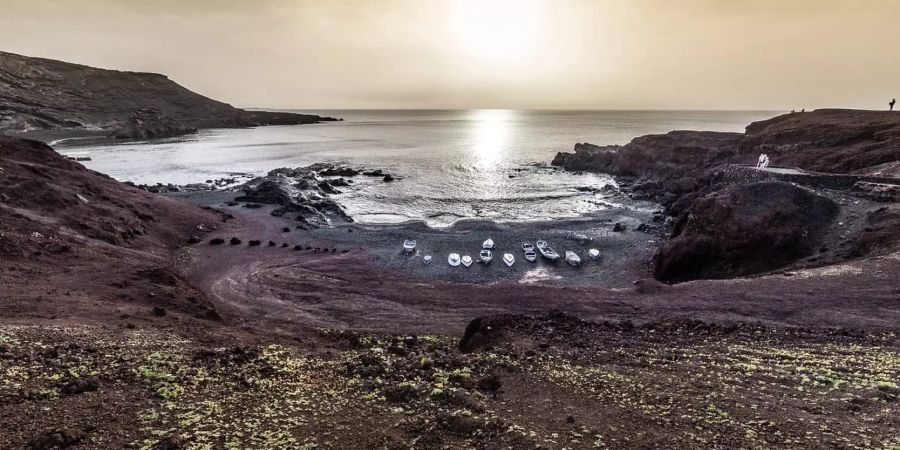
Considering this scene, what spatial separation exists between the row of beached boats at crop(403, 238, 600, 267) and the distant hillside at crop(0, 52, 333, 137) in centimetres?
14554

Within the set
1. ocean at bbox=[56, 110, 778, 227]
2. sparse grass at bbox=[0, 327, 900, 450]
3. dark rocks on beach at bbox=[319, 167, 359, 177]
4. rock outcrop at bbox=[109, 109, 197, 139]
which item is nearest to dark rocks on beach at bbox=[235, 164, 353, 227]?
ocean at bbox=[56, 110, 778, 227]

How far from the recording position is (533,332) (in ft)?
63.2

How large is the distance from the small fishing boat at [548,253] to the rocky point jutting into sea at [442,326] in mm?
633

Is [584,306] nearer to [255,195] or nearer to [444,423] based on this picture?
[444,423]

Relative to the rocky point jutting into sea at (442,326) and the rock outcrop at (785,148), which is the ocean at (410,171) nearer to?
the rock outcrop at (785,148)

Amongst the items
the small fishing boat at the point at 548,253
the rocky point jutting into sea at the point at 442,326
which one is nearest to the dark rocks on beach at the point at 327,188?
the rocky point jutting into sea at the point at 442,326

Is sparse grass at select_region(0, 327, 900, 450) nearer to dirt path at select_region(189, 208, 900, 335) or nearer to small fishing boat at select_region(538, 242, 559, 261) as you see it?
dirt path at select_region(189, 208, 900, 335)

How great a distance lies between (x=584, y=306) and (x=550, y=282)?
8.10m

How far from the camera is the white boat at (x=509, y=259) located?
3772 cm

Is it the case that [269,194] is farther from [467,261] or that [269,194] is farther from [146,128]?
[146,128]

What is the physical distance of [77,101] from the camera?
6609 inches

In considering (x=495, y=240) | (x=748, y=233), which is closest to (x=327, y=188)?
(x=495, y=240)

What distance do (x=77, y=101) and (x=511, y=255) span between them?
20162 centimetres

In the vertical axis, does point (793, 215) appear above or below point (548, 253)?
above
